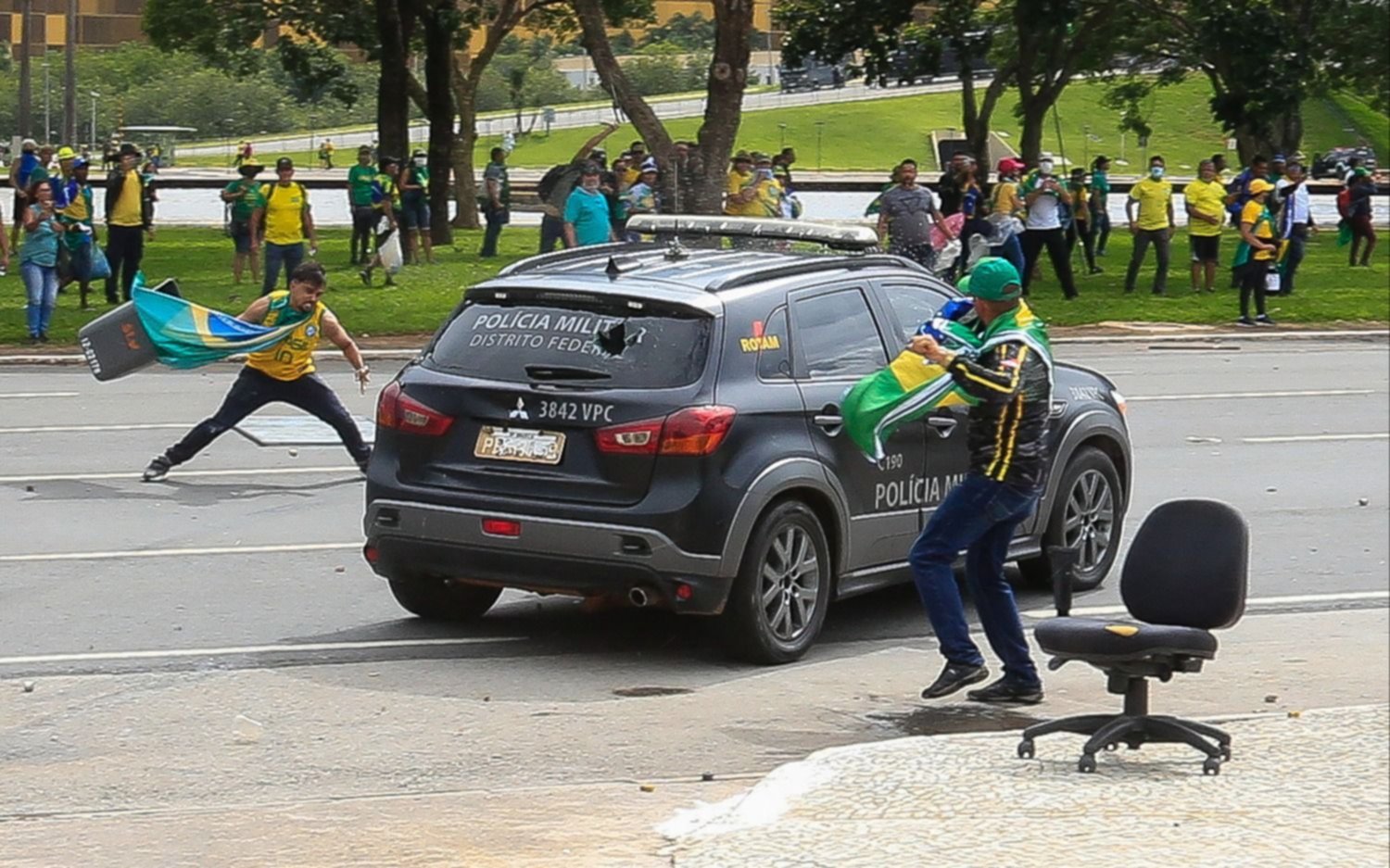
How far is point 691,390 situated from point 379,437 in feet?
4.92

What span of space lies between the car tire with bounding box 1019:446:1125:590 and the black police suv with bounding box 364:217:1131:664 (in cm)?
90

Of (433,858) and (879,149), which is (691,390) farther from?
(879,149)

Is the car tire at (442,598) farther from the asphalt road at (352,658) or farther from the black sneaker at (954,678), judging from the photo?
the black sneaker at (954,678)

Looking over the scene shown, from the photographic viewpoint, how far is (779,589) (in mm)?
9594

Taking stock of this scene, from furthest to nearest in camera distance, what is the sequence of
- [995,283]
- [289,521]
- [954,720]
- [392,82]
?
1. [392,82]
2. [289,521]
3. [954,720]
4. [995,283]

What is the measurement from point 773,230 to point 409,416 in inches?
95.0

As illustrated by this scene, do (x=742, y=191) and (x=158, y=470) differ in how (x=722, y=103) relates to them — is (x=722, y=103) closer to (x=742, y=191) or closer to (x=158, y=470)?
(x=742, y=191)

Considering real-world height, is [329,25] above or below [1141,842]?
above

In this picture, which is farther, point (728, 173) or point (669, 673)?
point (728, 173)

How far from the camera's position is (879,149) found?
3071 inches

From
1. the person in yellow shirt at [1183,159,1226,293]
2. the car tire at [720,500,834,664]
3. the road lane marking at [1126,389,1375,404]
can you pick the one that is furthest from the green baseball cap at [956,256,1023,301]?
the person in yellow shirt at [1183,159,1226,293]

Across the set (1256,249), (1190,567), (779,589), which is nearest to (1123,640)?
(1190,567)

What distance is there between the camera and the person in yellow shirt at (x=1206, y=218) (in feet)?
92.8

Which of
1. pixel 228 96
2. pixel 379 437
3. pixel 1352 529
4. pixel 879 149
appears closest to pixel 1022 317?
pixel 379 437
